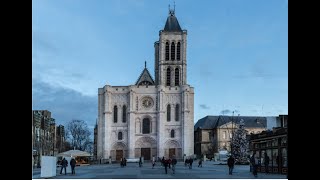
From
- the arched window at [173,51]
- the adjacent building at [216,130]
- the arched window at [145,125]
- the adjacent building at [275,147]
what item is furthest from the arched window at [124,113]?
the adjacent building at [275,147]

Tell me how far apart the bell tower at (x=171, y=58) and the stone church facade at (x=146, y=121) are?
0.50m

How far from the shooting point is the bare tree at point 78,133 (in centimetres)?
6488

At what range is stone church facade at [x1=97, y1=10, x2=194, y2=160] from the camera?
235ft

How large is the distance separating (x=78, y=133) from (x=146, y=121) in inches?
480

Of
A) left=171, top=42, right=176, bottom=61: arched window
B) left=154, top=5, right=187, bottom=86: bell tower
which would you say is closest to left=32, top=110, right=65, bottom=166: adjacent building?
left=154, top=5, right=187, bottom=86: bell tower

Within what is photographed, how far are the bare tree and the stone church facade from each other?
390 centimetres

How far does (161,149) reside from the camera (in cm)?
7106

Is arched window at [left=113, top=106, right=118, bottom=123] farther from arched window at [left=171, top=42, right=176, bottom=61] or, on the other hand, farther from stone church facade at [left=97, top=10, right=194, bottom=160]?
arched window at [left=171, top=42, right=176, bottom=61]

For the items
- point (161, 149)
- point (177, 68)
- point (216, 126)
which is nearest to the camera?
point (161, 149)

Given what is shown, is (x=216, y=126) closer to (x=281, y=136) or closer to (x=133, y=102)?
(x=133, y=102)

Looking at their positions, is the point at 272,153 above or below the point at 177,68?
below
